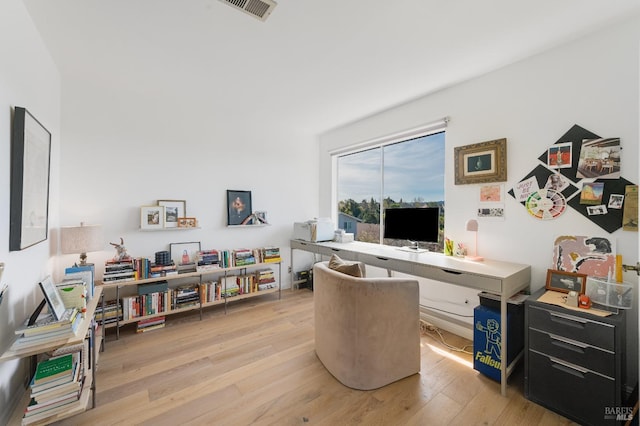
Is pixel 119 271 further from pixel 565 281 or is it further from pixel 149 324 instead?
pixel 565 281

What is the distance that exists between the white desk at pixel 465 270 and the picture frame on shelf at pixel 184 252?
1848 millimetres

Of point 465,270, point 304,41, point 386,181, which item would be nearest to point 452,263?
point 465,270

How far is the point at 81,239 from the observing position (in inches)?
92.3

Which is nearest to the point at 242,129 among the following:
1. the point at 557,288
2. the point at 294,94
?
the point at 294,94

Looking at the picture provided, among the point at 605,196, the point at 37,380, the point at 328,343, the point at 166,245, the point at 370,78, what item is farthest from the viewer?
the point at 166,245

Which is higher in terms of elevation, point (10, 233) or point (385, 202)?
point (385, 202)

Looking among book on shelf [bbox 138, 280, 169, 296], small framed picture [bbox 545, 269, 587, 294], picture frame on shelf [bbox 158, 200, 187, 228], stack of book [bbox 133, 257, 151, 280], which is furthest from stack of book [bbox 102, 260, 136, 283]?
small framed picture [bbox 545, 269, 587, 294]

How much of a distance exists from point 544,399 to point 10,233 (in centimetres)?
330

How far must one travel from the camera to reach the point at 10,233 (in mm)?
1448

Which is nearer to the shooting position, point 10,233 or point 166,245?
point 10,233

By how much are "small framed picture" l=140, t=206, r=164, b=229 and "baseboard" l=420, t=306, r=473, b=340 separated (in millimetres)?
3137

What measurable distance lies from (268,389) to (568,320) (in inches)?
77.9

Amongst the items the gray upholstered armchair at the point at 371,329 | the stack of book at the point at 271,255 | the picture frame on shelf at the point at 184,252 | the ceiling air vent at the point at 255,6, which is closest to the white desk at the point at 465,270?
the gray upholstered armchair at the point at 371,329

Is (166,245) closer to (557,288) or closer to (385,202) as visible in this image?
(385,202)
